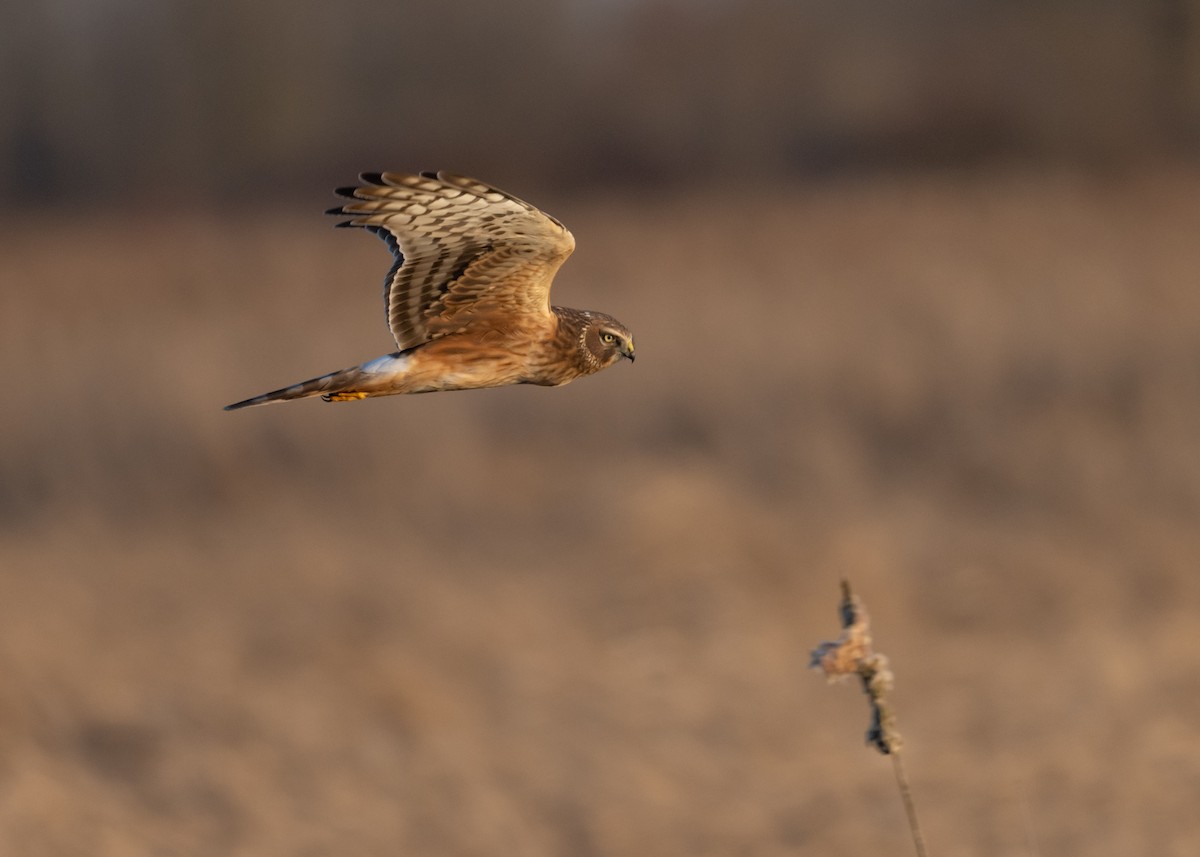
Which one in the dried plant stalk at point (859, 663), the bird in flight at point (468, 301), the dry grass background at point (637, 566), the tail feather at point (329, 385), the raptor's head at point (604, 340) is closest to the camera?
the dried plant stalk at point (859, 663)

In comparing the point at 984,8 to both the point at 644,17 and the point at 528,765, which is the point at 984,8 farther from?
the point at 528,765

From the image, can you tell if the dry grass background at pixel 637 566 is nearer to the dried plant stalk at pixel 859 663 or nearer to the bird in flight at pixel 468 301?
the bird in flight at pixel 468 301

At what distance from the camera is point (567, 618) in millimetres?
9930

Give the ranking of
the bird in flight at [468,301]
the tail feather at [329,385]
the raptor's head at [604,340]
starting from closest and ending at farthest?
the tail feather at [329,385] < the bird in flight at [468,301] < the raptor's head at [604,340]

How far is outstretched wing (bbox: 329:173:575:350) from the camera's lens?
10.8ft

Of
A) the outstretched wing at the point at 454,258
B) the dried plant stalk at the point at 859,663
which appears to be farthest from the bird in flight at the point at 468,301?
the dried plant stalk at the point at 859,663

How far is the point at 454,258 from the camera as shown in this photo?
3.40 m

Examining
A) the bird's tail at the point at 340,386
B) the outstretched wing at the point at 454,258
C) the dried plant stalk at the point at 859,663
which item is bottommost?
the dried plant stalk at the point at 859,663

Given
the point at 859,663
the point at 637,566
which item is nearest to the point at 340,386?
the point at 859,663

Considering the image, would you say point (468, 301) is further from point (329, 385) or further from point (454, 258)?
point (329, 385)

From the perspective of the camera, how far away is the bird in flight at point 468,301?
10.8ft

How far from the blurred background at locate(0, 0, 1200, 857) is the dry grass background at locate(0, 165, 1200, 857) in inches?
1.1

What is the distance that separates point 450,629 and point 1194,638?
4330 millimetres

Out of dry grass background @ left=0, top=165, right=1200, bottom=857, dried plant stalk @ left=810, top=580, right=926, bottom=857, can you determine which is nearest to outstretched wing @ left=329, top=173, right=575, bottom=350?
dried plant stalk @ left=810, top=580, right=926, bottom=857
